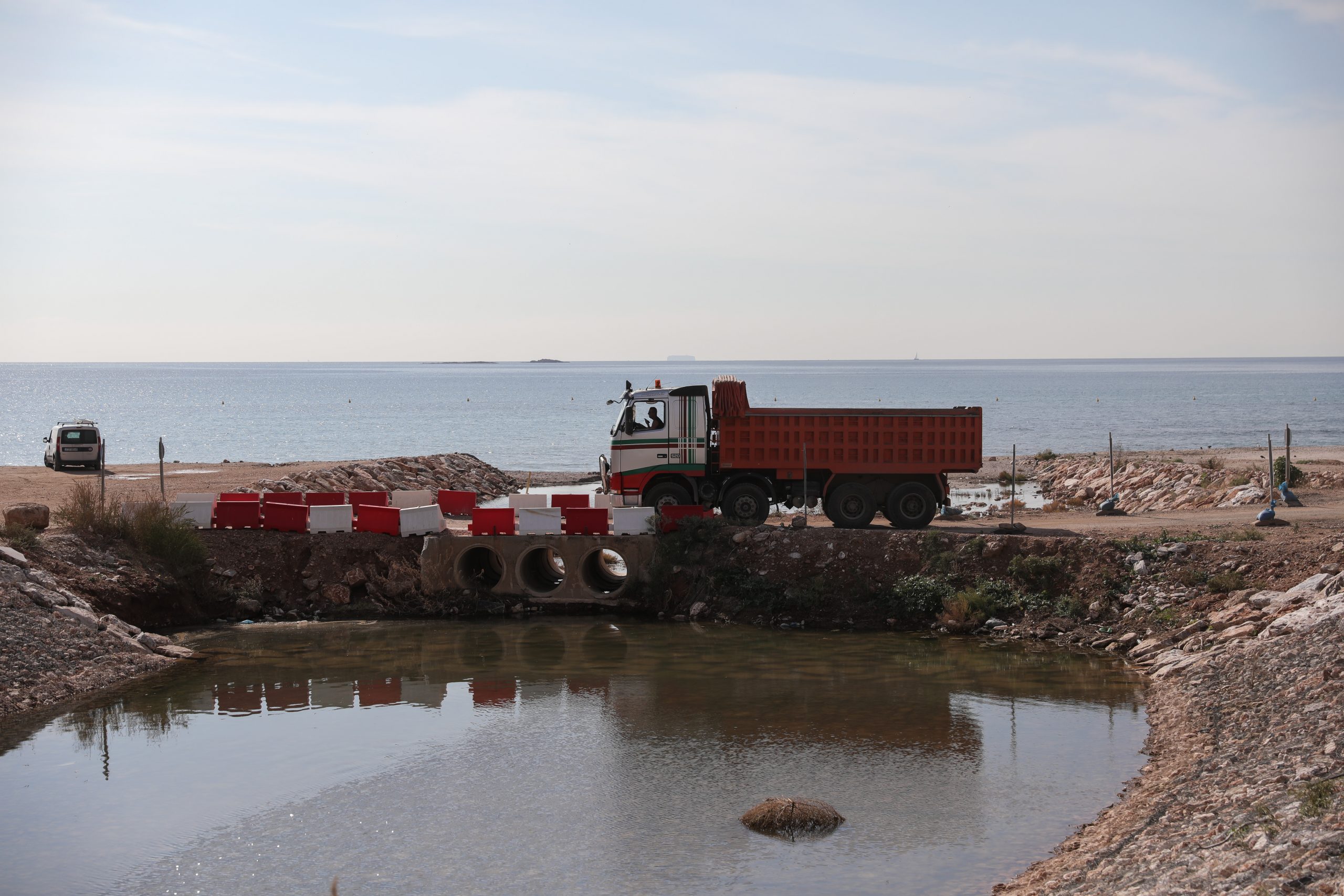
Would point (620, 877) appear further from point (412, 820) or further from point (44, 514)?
point (44, 514)

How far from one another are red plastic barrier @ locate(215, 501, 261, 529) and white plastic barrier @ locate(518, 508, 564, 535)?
6.25 m

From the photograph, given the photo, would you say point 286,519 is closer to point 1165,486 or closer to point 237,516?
point 237,516

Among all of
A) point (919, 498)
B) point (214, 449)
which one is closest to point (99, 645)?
point (919, 498)

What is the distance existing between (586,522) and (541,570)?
313cm

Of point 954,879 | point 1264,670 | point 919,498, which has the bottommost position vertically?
point 954,879

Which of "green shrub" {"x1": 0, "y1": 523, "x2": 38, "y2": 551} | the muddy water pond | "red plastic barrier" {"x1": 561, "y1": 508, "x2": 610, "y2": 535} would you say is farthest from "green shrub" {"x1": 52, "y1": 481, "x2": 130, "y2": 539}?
"red plastic barrier" {"x1": 561, "y1": 508, "x2": 610, "y2": 535}

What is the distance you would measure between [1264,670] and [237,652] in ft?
58.9

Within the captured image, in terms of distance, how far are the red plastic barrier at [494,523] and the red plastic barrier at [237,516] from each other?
5141mm

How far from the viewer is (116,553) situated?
24.3 m

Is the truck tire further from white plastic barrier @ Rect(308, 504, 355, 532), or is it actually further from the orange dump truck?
white plastic barrier @ Rect(308, 504, 355, 532)

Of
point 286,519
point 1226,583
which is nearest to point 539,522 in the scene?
point 286,519

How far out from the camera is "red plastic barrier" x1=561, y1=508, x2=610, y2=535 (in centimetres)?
2561

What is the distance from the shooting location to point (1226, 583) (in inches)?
831

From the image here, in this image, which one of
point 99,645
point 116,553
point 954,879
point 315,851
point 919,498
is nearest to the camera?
point 954,879
